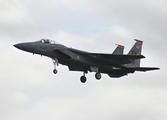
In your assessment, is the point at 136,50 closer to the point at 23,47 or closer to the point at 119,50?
the point at 119,50

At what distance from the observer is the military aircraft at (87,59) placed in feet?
162

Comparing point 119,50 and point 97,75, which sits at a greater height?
point 119,50

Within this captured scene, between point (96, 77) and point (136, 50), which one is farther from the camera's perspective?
point (136, 50)

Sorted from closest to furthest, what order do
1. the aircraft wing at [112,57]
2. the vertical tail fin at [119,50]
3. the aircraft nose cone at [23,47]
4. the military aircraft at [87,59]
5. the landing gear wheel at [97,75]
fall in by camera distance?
1. the aircraft nose cone at [23,47]
2. the military aircraft at [87,59]
3. the aircraft wing at [112,57]
4. the landing gear wheel at [97,75]
5. the vertical tail fin at [119,50]

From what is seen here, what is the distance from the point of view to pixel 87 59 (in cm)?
5119

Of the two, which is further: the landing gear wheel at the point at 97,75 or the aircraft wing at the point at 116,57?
the landing gear wheel at the point at 97,75

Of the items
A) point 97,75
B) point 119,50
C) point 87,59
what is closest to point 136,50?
point 119,50

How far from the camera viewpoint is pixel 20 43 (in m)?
49.1

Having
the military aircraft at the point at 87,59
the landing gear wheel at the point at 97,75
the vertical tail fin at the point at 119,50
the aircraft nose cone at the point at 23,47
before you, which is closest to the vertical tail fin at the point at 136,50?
the military aircraft at the point at 87,59

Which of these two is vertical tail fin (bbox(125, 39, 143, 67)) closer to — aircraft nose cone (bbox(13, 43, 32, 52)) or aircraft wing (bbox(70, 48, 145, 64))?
aircraft wing (bbox(70, 48, 145, 64))

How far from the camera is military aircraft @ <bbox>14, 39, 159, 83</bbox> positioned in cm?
4947

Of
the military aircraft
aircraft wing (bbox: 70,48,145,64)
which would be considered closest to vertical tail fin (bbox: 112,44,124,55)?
the military aircraft

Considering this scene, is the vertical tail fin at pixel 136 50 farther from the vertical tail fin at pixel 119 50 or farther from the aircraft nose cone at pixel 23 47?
the aircraft nose cone at pixel 23 47

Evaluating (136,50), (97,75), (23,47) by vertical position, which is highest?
(136,50)
